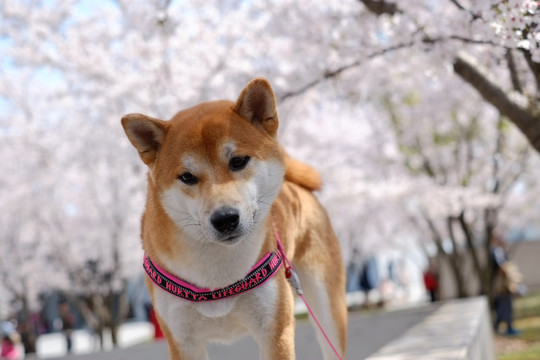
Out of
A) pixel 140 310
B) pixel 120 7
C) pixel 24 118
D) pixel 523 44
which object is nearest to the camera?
pixel 523 44

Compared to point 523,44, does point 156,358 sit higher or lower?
lower

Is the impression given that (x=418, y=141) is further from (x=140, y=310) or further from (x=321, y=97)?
(x=140, y=310)

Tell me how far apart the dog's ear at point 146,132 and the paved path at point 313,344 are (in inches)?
177

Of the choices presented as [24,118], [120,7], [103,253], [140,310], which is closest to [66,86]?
[24,118]

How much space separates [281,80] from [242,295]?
5467 mm

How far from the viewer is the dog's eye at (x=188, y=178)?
2.49 metres

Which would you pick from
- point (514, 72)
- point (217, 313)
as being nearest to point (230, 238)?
point (217, 313)

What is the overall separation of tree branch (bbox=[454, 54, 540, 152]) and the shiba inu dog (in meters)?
2.48

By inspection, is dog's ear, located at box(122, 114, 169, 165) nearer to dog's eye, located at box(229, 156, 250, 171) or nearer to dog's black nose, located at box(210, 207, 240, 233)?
dog's eye, located at box(229, 156, 250, 171)

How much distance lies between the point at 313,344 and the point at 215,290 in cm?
459

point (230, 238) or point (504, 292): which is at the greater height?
point (230, 238)

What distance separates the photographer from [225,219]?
2.34m

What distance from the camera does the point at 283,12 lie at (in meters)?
8.76

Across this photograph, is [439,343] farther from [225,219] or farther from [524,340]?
[524,340]
